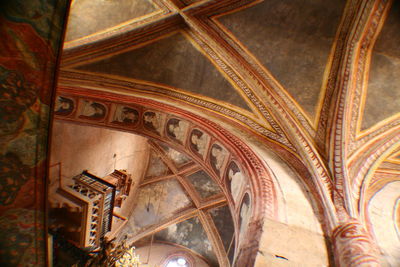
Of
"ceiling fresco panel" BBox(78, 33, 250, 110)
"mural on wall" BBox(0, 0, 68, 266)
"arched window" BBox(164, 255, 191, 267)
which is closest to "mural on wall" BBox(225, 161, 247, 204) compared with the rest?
"ceiling fresco panel" BBox(78, 33, 250, 110)

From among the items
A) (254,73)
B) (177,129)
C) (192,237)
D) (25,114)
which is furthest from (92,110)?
(192,237)

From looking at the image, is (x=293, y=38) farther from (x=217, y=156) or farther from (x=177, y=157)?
(x=177, y=157)

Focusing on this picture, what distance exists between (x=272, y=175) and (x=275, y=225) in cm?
100

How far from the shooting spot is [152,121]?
5.43 metres

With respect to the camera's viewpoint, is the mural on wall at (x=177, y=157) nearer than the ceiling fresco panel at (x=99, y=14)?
No

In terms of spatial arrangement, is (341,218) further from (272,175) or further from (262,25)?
(262,25)

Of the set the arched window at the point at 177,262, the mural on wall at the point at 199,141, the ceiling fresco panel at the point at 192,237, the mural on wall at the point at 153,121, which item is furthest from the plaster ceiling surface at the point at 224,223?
the mural on wall at the point at 153,121

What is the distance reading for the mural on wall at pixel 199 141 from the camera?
488cm

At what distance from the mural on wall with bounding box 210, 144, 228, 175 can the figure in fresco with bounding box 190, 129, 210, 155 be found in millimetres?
219

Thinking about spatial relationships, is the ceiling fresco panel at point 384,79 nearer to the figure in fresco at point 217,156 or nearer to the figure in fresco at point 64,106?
the figure in fresco at point 217,156

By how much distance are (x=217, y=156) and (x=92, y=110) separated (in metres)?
2.56

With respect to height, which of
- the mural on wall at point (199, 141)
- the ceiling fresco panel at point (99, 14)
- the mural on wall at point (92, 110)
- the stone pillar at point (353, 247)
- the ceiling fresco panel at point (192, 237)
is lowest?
the stone pillar at point (353, 247)

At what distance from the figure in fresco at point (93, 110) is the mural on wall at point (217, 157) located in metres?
2.28

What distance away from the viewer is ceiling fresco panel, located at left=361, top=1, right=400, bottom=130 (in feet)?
16.8
